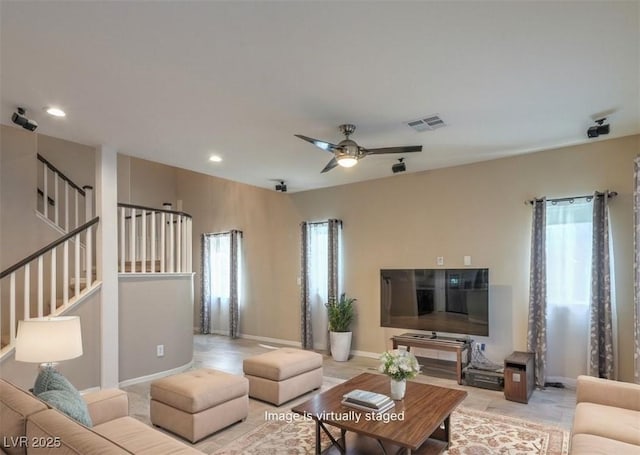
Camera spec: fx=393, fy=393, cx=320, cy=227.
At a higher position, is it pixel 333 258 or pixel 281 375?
pixel 333 258

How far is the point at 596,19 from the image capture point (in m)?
2.17

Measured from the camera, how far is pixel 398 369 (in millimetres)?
2922

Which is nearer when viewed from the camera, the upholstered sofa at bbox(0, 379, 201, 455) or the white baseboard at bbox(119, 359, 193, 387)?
the upholstered sofa at bbox(0, 379, 201, 455)

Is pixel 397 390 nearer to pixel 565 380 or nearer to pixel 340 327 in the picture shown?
pixel 565 380

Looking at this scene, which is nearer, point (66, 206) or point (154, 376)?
point (154, 376)

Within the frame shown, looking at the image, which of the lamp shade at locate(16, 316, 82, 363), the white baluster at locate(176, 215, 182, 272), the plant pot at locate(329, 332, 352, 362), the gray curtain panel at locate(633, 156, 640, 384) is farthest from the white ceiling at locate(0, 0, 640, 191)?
the plant pot at locate(329, 332, 352, 362)

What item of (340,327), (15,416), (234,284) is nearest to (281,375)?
(340,327)

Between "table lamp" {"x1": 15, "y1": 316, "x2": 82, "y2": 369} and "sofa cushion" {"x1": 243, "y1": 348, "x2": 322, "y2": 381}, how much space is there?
1935 millimetres

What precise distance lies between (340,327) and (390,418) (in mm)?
3397

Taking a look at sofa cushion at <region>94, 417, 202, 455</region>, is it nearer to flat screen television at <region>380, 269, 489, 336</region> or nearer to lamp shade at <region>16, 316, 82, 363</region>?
lamp shade at <region>16, 316, 82, 363</region>

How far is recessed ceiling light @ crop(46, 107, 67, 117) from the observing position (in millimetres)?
3324

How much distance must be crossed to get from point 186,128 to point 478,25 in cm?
276

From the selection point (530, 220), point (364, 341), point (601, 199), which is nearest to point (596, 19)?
point (601, 199)

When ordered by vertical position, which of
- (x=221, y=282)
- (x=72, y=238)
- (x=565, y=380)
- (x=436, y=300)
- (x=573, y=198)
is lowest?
(x=565, y=380)
